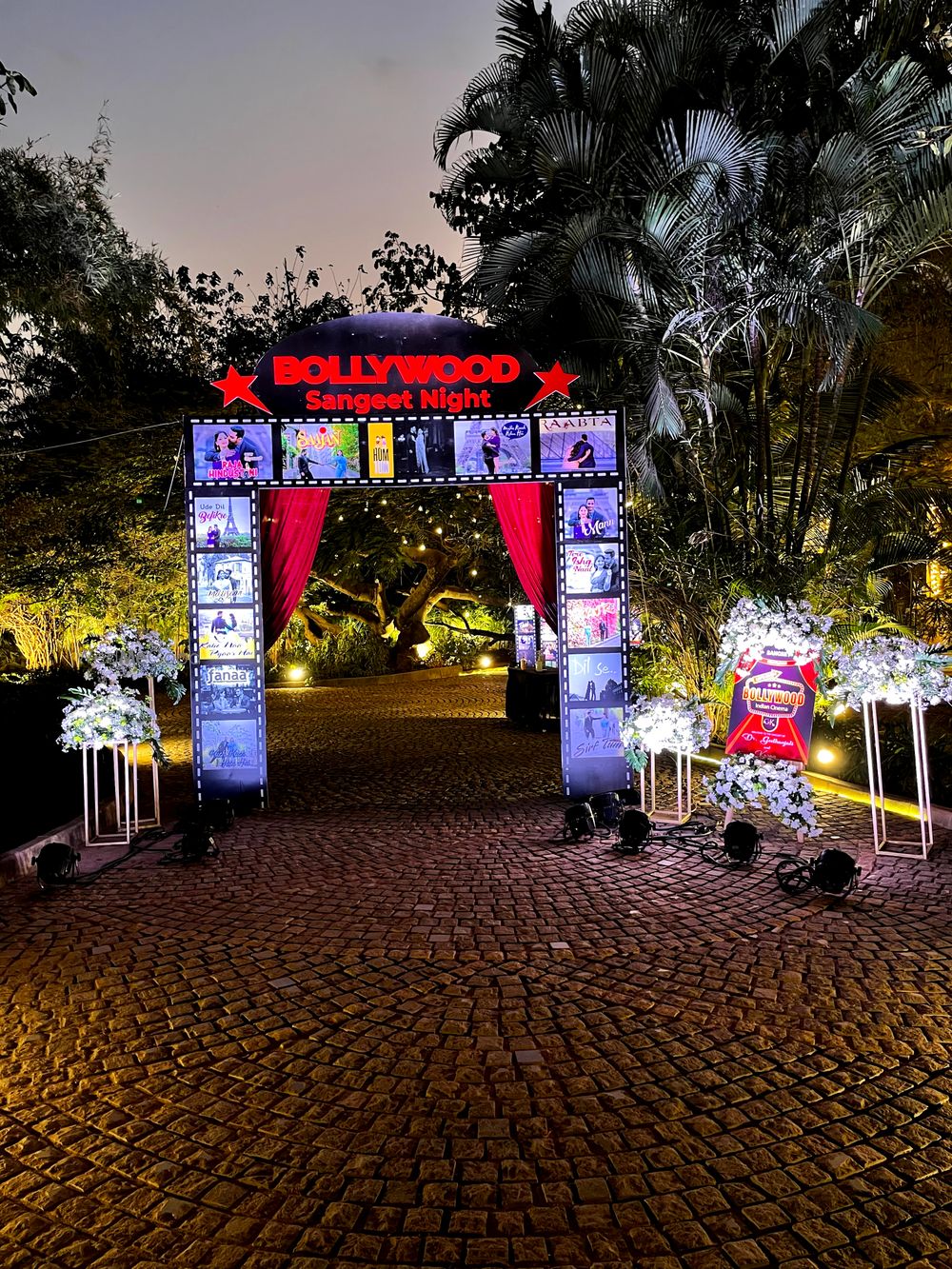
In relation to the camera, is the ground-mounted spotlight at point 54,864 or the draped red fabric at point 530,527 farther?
the draped red fabric at point 530,527

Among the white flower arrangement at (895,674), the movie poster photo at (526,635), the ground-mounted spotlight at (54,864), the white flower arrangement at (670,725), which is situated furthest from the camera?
the movie poster photo at (526,635)

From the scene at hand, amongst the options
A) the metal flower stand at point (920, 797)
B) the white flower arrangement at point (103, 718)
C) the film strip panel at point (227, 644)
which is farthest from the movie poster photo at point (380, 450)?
the metal flower stand at point (920, 797)

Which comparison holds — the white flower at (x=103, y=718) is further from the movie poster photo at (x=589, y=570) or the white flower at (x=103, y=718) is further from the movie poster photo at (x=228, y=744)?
the movie poster photo at (x=589, y=570)

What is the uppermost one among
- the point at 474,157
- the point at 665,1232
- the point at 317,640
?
the point at 474,157

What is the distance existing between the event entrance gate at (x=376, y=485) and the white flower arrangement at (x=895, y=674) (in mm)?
2459

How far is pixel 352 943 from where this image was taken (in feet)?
15.5

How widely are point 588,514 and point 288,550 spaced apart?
10.6ft

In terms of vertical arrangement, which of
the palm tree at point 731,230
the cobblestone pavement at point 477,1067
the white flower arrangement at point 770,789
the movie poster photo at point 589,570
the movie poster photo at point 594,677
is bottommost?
the cobblestone pavement at point 477,1067

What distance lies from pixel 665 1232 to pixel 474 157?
11.4 meters

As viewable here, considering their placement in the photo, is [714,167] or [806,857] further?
[714,167]

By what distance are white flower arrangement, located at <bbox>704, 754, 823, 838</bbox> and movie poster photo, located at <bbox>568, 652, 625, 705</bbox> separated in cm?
197

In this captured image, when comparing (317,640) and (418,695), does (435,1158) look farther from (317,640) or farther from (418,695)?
(317,640)

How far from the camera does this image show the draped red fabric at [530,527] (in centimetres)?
885

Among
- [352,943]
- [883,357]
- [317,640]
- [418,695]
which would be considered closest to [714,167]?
[883,357]
